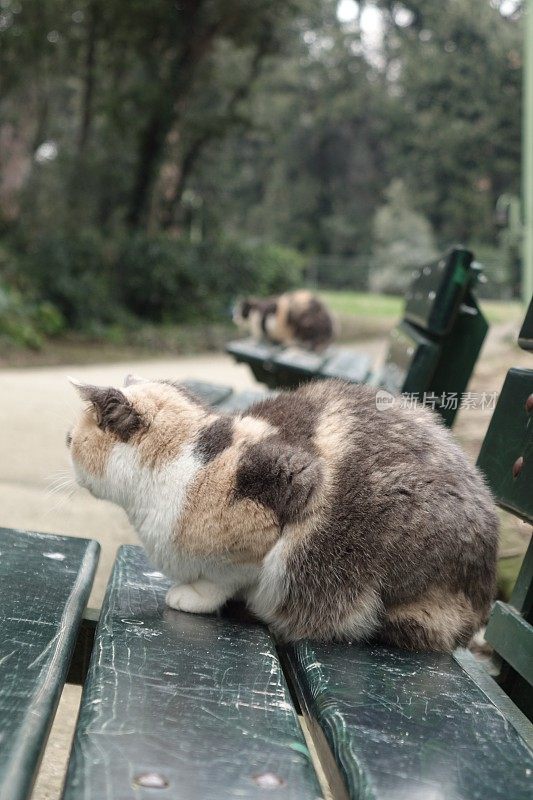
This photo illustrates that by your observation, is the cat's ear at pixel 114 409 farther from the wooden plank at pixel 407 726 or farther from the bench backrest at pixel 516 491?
the bench backrest at pixel 516 491

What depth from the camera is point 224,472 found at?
83.1 inches

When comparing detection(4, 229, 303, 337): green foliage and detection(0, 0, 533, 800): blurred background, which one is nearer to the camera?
detection(0, 0, 533, 800): blurred background

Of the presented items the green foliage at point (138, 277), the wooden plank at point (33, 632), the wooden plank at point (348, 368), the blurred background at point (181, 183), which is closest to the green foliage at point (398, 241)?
the blurred background at point (181, 183)

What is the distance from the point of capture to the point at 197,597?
7.22 feet

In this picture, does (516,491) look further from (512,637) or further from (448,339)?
(448,339)

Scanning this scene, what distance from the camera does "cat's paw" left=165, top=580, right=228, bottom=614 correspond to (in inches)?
86.4

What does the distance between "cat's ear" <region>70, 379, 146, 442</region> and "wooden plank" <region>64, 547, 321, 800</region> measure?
1.29ft

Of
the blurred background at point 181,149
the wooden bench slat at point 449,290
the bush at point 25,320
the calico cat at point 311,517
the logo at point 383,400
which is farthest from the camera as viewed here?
the blurred background at point 181,149

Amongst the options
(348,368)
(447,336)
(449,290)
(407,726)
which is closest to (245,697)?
(407,726)

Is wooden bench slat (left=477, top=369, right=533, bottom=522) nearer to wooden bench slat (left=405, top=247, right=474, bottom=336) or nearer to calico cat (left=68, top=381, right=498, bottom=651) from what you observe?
calico cat (left=68, top=381, right=498, bottom=651)

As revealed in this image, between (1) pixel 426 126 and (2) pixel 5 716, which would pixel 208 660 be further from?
(1) pixel 426 126

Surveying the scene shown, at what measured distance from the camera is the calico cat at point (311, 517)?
2.08 meters

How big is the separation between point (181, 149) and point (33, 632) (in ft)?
64.4

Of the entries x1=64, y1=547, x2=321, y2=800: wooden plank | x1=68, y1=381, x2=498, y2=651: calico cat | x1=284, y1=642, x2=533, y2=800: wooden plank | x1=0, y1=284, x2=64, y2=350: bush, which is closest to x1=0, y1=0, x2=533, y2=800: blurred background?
x1=0, y1=284, x2=64, y2=350: bush
